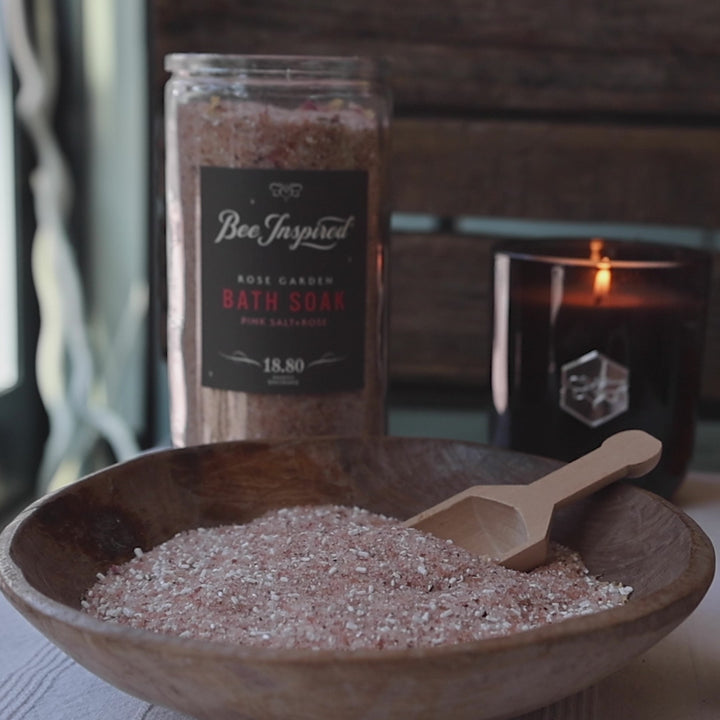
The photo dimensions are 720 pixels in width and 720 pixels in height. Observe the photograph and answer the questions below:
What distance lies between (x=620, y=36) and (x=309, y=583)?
2.12 feet

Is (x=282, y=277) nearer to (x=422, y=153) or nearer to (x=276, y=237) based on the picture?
(x=276, y=237)

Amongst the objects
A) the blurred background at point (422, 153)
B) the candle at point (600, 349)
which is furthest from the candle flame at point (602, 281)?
the blurred background at point (422, 153)

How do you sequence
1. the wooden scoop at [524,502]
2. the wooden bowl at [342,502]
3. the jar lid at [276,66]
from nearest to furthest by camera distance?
the wooden bowl at [342,502], the wooden scoop at [524,502], the jar lid at [276,66]

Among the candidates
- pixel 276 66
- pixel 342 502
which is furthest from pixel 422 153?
pixel 342 502

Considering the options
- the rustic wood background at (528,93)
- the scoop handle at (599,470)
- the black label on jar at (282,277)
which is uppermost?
the rustic wood background at (528,93)

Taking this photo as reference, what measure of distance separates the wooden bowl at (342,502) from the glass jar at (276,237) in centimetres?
11

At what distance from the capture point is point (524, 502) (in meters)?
0.56

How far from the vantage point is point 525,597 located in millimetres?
475

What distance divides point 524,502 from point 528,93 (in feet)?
1.67

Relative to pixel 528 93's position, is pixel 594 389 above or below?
below

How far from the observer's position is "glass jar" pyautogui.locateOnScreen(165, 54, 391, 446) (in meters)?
0.70

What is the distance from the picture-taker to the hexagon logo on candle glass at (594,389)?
2.34 ft

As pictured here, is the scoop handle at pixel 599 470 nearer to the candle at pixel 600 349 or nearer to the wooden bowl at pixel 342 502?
the wooden bowl at pixel 342 502

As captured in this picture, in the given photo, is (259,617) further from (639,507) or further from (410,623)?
(639,507)
